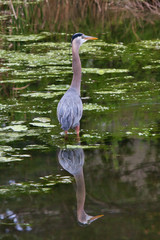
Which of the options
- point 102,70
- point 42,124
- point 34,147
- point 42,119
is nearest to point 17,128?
point 42,124

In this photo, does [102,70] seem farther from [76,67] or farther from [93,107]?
[76,67]

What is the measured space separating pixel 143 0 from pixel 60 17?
2.50 meters

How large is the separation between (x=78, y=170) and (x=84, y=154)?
1.23ft

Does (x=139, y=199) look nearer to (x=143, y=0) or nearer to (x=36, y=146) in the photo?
(x=36, y=146)

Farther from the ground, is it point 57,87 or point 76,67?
point 76,67

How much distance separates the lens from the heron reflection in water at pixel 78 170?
3.10 meters

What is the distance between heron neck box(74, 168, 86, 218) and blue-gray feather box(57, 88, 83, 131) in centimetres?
80

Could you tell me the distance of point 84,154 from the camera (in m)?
4.32

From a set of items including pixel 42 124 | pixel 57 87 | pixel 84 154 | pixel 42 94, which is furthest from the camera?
pixel 57 87

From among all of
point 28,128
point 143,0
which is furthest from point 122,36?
point 28,128

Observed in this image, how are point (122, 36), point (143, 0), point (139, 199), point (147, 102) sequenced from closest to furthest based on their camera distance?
point (139, 199) → point (147, 102) → point (122, 36) → point (143, 0)

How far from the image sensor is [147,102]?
5988 mm

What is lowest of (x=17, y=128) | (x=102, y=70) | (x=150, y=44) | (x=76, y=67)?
(x=17, y=128)

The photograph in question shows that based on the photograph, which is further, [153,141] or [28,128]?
[28,128]
